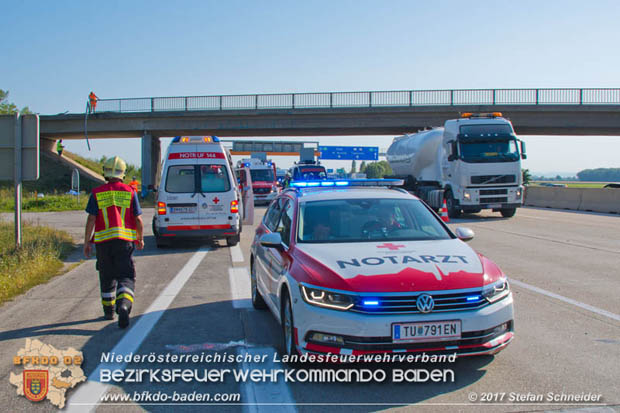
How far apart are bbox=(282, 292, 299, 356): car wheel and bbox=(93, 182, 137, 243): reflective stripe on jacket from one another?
247cm

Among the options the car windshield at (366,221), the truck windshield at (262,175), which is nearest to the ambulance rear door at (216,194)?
the car windshield at (366,221)

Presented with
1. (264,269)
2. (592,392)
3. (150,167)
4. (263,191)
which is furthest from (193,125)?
(592,392)

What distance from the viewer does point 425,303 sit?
453 cm

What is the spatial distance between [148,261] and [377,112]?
30.0 meters

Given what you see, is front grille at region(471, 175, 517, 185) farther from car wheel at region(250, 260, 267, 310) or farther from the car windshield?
the car windshield

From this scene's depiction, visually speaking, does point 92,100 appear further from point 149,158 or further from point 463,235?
point 463,235

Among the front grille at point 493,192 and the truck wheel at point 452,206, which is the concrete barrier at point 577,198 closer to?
the front grille at point 493,192

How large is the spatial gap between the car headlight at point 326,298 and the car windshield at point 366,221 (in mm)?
1041

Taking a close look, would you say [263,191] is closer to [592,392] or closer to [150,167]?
[150,167]

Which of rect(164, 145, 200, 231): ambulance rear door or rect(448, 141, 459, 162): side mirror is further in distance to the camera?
rect(448, 141, 459, 162): side mirror

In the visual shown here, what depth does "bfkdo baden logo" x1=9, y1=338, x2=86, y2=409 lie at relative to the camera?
471cm

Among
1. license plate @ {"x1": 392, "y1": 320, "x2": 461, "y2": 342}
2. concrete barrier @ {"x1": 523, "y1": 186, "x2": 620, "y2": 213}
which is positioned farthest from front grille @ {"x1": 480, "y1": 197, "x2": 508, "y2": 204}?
license plate @ {"x1": 392, "y1": 320, "x2": 461, "y2": 342}

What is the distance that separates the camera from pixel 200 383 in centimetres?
485

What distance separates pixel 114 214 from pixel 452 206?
18.6m
